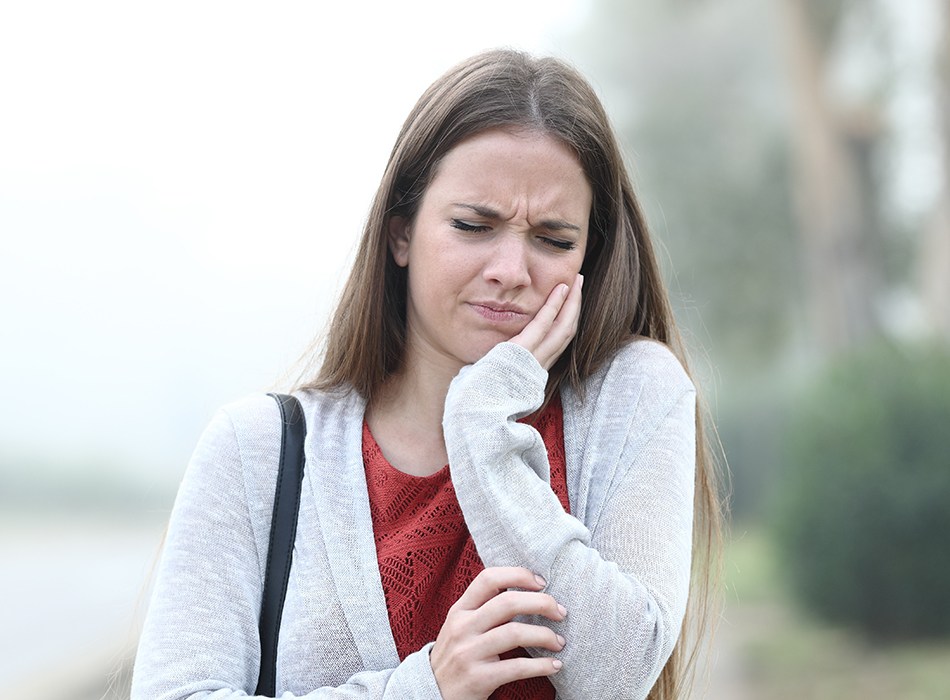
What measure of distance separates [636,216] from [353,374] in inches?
22.7

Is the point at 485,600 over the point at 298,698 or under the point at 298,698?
over

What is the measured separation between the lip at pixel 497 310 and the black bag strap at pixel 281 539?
1.18ft

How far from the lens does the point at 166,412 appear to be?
9531 millimetres

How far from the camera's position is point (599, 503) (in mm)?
1836

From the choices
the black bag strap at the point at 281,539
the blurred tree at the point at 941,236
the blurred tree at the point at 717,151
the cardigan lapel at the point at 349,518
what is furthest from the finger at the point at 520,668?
the blurred tree at the point at 717,151

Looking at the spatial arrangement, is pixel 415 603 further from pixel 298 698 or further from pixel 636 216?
pixel 636 216

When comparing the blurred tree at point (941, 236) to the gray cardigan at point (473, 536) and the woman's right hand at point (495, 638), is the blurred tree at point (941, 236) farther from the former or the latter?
the woman's right hand at point (495, 638)

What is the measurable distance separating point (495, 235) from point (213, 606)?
72 centimetres

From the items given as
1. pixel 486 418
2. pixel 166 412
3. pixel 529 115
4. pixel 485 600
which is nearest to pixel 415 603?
pixel 485 600

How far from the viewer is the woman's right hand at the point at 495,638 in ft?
5.34

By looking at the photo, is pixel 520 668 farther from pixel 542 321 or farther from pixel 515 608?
pixel 542 321

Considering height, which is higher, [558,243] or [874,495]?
[558,243]

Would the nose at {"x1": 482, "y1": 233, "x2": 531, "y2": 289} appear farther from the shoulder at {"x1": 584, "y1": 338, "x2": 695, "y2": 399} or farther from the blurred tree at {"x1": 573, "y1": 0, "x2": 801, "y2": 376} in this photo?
the blurred tree at {"x1": 573, "y1": 0, "x2": 801, "y2": 376}

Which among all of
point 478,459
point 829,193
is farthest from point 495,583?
point 829,193
